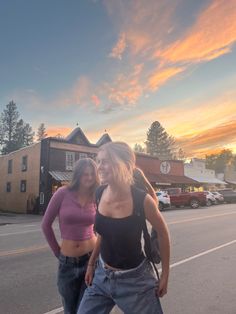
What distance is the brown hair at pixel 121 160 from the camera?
2721mm

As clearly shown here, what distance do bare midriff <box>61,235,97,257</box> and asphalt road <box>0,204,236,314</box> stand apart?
6.70 feet

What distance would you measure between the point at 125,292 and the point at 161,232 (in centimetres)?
51

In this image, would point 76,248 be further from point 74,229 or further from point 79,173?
point 79,173

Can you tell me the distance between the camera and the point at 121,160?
2.74 metres

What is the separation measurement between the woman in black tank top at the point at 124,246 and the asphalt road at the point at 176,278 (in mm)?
2678

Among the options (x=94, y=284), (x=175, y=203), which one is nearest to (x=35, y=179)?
(x=175, y=203)

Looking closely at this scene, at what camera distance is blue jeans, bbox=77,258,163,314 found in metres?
2.65

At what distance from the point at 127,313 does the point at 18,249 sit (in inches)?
318

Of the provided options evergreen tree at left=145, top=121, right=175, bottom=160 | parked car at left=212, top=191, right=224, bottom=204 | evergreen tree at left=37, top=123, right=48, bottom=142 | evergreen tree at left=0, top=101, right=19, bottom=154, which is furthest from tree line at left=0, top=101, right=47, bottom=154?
parked car at left=212, top=191, right=224, bottom=204

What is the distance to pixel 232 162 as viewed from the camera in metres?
138

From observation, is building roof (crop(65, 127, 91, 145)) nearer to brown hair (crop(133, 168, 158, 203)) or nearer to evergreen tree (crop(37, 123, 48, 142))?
brown hair (crop(133, 168, 158, 203))

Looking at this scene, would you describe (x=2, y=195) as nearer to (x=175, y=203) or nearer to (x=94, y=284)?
(x=175, y=203)

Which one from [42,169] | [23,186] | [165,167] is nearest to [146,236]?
[42,169]

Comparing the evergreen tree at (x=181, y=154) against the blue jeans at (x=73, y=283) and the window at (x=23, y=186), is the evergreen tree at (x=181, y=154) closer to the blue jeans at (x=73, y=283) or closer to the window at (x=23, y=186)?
the window at (x=23, y=186)
